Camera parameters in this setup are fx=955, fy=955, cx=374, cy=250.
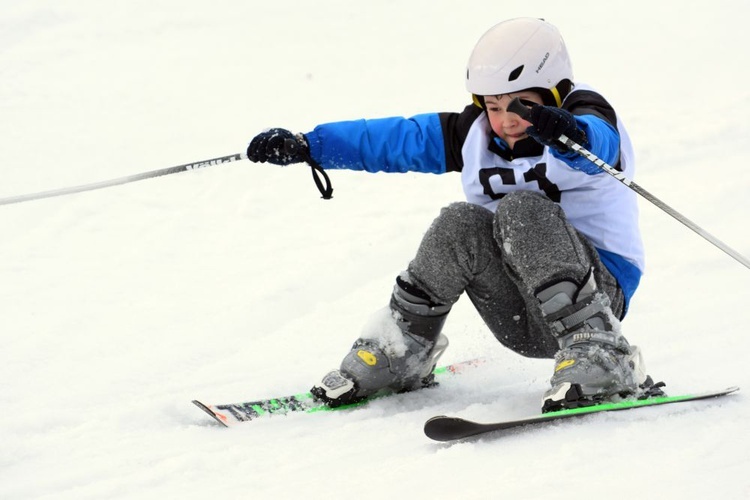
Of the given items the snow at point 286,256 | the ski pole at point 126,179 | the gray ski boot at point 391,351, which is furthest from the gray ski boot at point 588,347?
the ski pole at point 126,179

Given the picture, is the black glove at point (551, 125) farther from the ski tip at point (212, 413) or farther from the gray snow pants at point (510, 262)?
the ski tip at point (212, 413)

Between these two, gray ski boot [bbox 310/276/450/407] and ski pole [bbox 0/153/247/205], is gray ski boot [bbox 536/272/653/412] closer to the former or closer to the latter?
gray ski boot [bbox 310/276/450/407]

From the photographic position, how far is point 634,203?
338 centimetres

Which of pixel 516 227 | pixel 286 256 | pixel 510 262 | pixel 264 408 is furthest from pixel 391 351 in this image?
pixel 286 256

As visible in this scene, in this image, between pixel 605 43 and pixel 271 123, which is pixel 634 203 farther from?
pixel 605 43

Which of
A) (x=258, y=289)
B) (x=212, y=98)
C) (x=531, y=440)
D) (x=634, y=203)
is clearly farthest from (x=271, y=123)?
(x=531, y=440)

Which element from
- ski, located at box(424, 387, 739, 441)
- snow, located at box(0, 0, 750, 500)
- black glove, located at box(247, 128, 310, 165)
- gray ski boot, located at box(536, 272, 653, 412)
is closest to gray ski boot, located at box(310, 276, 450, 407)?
snow, located at box(0, 0, 750, 500)

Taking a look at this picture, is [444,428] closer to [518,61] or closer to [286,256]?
[518,61]

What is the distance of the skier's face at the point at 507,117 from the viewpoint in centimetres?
319

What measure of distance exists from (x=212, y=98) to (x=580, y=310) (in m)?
5.65

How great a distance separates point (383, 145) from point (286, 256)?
1.99 meters

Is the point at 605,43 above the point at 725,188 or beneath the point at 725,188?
above

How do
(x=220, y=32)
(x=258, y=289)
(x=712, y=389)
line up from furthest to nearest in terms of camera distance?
1. (x=220, y=32)
2. (x=258, y=289)
3. (x=712, y=389)

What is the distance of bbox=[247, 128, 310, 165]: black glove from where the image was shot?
3404 millimetres
